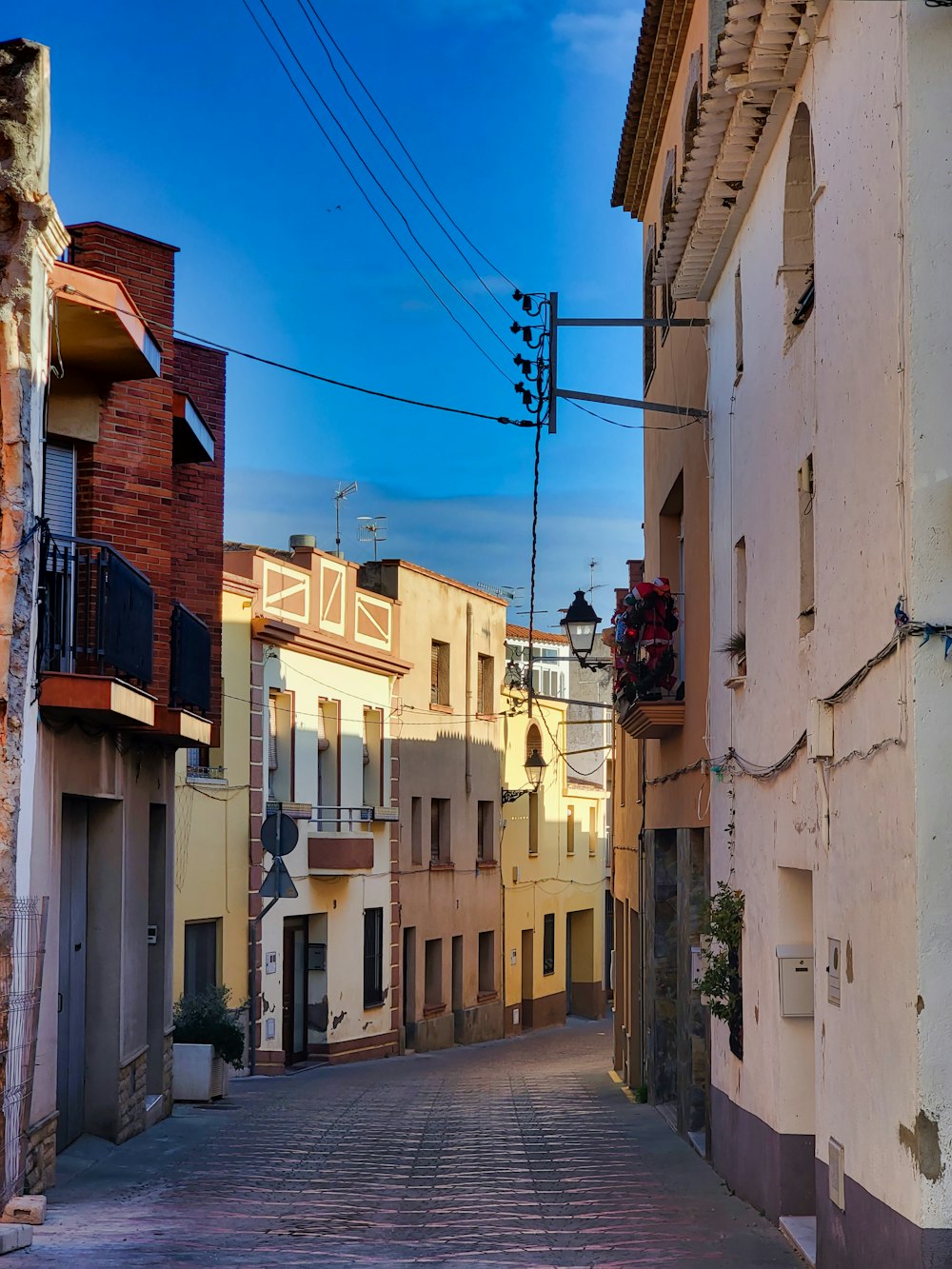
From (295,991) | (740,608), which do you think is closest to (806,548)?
(740,608)

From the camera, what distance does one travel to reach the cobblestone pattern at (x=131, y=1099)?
13938 mm

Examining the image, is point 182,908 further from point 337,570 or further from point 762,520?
point 762,520

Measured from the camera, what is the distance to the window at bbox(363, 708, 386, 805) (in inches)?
1225

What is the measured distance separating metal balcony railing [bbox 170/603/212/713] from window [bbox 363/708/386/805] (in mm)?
14250

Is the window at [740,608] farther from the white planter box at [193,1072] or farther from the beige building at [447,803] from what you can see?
the beige building at [447,803]

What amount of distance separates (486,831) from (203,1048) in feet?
68.8

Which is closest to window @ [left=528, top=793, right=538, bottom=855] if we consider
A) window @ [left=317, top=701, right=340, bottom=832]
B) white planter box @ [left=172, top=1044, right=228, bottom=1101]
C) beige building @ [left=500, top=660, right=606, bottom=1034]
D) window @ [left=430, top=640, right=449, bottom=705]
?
beige building @ [left=500, top=660, right=606, bottom=1034]

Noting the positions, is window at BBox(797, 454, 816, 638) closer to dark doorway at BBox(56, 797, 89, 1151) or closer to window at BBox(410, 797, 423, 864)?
dark doorway at BBox(56, 797, 89, 1151)

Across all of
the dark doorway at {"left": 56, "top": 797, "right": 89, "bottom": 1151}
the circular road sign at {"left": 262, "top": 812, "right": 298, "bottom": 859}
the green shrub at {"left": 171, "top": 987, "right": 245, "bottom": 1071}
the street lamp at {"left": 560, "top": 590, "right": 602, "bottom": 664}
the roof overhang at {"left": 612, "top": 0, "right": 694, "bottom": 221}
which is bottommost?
the green shrub at {"left": 171, "top": 987, "right": 245, "bottom": 1071}

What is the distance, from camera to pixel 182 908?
23.1 meters

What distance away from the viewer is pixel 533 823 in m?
42.5

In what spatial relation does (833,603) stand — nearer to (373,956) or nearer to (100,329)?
(100,329)

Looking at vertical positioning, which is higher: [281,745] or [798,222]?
[798,222]

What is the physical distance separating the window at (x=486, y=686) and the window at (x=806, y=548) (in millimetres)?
28269
